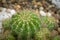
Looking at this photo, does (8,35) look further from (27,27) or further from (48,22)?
(48,22)

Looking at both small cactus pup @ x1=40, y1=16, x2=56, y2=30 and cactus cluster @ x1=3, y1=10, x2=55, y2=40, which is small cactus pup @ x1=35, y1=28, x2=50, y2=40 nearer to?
cactus cluster @ x1=3, y1=10, x2=55, y2=40

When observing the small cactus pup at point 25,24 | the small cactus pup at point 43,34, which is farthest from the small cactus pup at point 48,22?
the small cactus pup at point 25,24

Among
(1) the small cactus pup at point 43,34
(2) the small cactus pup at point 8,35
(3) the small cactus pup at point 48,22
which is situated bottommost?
(2) the small cactus pup at point 8,35

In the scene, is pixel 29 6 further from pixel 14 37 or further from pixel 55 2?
pixel 14 37

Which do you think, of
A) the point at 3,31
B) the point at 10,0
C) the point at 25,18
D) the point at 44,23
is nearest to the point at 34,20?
the point at 25,18

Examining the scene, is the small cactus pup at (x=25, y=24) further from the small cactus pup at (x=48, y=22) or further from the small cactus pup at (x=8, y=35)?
the small cactus pup at (x=48, y=22)

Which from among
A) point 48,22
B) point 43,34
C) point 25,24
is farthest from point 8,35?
point 48,22
